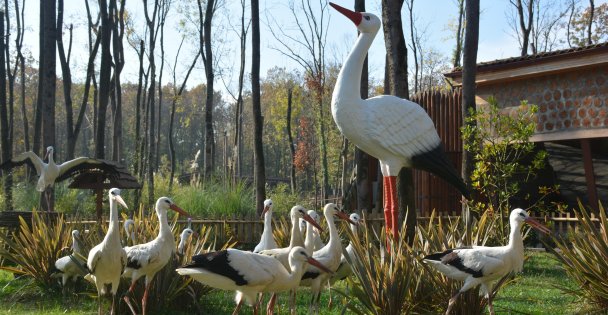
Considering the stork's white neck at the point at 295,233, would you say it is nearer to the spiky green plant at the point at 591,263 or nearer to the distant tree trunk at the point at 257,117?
the spiky green plant at the point at 591,263

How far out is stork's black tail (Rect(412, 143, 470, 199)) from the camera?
6770 millimetres

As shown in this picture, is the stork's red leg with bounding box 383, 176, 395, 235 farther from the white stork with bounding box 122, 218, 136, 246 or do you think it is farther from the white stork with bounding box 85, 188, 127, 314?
the white stork with bounding box 122, 218, 136, 246

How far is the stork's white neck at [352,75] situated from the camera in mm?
6500

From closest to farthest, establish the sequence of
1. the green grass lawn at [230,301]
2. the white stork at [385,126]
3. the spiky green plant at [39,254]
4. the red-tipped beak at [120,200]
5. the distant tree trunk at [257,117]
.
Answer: the white stork at [385,126] → the red-tipped beak at [120,200] → the green grass lawn at [230,301] → the spiky green plant at [39,254] → the distant tree trunk at [257,117]

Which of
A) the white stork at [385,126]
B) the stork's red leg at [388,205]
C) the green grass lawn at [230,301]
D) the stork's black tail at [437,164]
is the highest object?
the white stork at [385,126]

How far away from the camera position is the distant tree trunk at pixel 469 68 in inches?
555

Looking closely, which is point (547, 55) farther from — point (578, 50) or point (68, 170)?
point (68, 170)

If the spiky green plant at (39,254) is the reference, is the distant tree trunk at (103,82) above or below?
above

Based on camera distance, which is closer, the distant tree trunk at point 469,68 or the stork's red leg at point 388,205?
the stork's red leg at point 388,205

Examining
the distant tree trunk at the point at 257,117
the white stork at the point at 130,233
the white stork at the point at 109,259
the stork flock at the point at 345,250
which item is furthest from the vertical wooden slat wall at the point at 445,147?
the white stork at the point at 109,259

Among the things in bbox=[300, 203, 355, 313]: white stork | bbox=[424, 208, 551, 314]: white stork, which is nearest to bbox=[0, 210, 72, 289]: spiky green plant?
bbox=[300, 203, 355, 313]: white stork

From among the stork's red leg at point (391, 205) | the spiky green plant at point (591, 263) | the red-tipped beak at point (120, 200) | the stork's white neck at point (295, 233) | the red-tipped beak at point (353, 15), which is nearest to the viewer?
the spiky green plant at point (591, 263)

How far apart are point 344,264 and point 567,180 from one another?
45.4 ft

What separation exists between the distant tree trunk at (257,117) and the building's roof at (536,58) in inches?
211
